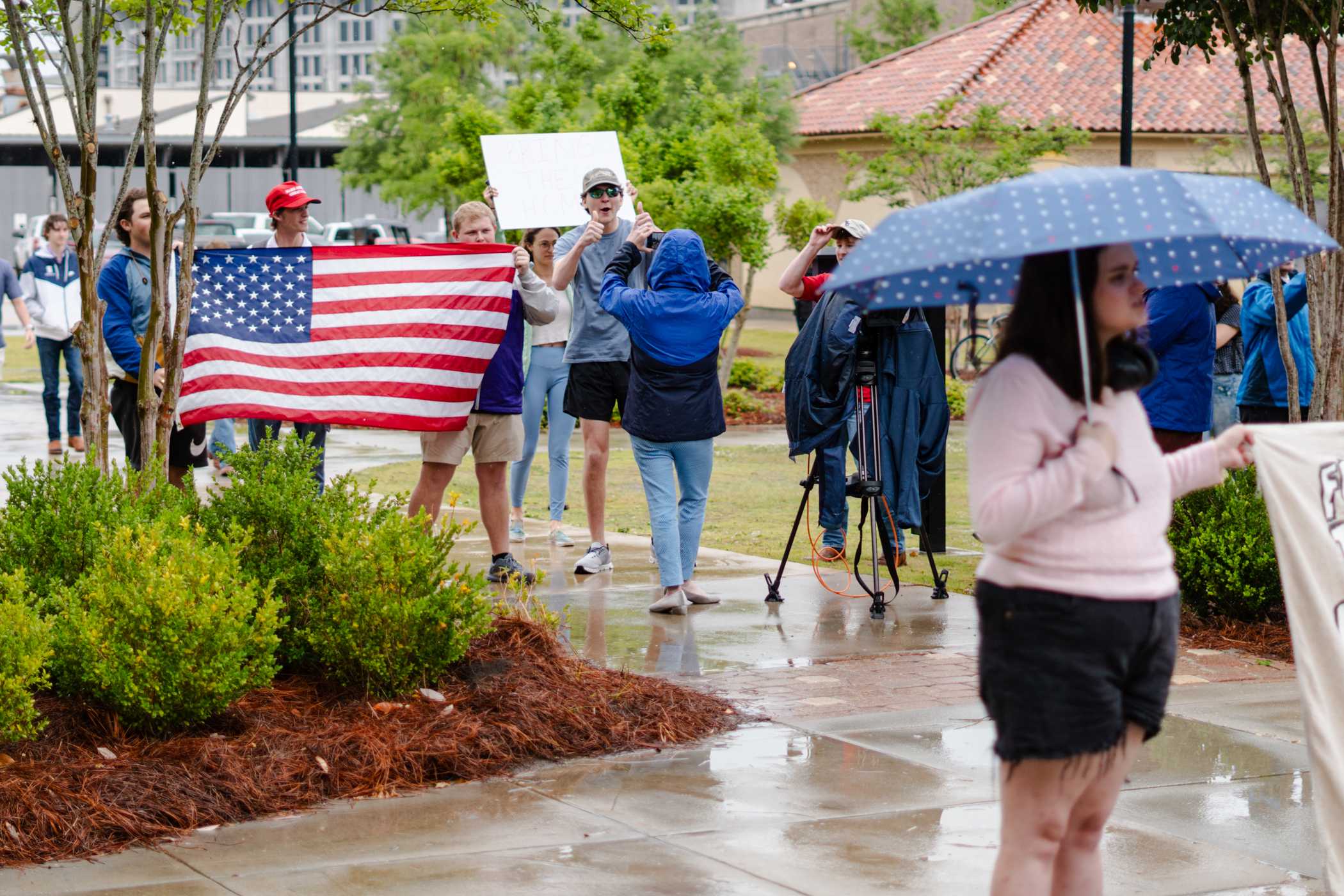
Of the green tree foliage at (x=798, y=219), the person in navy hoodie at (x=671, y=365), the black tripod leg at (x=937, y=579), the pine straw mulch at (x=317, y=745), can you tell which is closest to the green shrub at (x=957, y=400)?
the green tree foliage at (x=798, y=219)

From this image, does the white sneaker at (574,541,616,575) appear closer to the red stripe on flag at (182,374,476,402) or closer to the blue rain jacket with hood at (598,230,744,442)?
the blue rain jacket with hood at (598,230,744,442)

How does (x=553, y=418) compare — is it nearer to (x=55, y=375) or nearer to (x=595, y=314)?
(x=595, y=314)

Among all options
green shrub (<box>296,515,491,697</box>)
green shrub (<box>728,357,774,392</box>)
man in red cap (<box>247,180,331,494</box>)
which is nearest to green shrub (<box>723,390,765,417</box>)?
green shrub (<box>728,357,774,392</box>)

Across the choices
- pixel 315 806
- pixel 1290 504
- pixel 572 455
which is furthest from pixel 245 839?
pixel 572 455

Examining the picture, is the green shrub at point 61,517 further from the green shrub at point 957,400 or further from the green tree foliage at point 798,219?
the green tree foliage at point 798,219

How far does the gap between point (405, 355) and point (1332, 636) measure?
5.10 m

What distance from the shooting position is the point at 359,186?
4375 cm

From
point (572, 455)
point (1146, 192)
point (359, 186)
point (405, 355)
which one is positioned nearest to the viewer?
point (1146, 192)

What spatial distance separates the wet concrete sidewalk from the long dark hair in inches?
70.2

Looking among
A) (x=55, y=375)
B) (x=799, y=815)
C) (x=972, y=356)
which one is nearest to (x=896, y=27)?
(x=972, y=356)

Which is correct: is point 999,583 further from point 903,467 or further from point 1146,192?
point 903,467

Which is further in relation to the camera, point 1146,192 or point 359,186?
point 359,186

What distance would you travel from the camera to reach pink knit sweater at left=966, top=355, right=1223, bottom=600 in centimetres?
327

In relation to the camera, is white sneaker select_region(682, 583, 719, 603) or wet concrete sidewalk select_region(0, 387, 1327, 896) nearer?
wet concrete sidewalk select_region(0, 387, 1327, 896)
